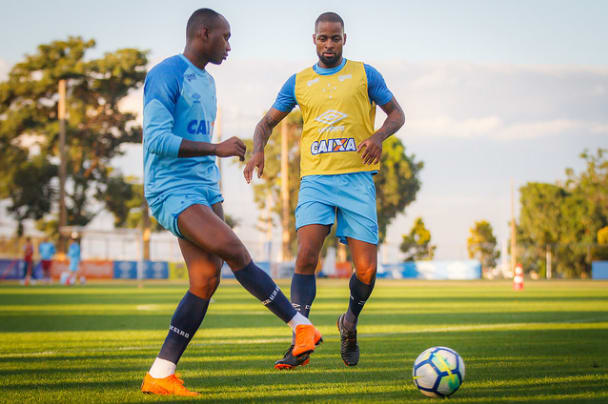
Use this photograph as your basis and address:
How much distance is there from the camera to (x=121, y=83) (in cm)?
4850

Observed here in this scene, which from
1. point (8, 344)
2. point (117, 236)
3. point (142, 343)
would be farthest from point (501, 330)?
point (117, 236)

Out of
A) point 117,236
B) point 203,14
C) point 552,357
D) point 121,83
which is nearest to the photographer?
point 203,14

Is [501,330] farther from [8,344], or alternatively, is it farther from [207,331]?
[8,344]

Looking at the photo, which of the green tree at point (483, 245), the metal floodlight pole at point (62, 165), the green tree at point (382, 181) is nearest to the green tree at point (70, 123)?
the metal floodlight pole at point (62, 165)

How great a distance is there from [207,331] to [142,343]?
5.09 feet

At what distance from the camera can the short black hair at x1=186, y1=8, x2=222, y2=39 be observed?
472 centimetres

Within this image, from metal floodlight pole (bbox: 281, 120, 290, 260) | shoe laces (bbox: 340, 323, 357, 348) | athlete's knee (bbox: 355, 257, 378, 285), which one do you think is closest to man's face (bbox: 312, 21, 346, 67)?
athlete's knee (bbox: 355, 257, 378, 285)

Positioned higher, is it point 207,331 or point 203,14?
point 203,14

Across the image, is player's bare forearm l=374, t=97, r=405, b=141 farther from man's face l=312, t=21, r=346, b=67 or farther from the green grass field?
the green grass field

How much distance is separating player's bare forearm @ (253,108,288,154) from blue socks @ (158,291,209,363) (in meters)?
1.61

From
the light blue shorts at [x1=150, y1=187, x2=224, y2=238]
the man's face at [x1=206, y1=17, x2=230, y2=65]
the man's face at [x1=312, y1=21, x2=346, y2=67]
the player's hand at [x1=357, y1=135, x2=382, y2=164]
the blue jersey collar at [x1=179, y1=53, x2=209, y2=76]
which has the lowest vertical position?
the light blue shorts at [x1=150, y1=187, x2=224, y2=238]

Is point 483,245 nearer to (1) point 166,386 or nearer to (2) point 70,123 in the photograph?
(2) point 70,123

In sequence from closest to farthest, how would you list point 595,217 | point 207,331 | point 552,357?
point 552,357 < point 207,331 < point 595,217

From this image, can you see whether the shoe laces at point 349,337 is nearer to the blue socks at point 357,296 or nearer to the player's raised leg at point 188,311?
the blue socks at point 357,296
